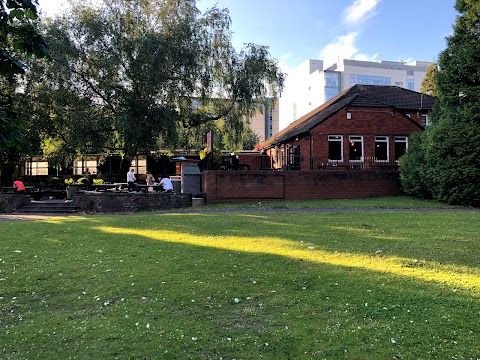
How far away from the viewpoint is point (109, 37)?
2283 cm

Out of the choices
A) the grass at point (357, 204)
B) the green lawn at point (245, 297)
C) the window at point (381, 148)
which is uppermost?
the window at point (381, 148)

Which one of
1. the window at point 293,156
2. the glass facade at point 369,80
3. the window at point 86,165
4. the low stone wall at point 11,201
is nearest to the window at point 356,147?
the window at point 293,156

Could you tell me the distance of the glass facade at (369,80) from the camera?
103875 mm

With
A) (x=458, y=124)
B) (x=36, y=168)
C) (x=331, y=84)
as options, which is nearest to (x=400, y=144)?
(x=458, y=124)

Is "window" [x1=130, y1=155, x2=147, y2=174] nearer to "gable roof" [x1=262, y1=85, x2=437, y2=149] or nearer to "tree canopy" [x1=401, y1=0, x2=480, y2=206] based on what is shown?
"gable roof" [x1=262, y1=85, x2=437, y2=149]

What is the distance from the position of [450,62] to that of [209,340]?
1819 cm

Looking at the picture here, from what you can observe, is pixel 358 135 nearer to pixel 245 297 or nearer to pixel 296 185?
pixel 296 185

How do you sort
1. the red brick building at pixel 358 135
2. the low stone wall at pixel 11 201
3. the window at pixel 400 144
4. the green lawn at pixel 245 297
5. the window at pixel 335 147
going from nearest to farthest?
the green lawn at pixel 245 297, the low stone wall at pixel 11 201, the red brick building at pixel 358 135, the window at pixel 335 147, the window at pixel 400 144

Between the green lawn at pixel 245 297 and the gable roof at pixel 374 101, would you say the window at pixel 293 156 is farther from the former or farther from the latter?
the green lawn at pixel 245 297

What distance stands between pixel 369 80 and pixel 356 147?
293ft

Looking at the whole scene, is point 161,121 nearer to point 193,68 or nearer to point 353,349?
point 193,68

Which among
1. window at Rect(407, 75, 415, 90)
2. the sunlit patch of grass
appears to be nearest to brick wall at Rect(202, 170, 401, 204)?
the sunlit patch of grass

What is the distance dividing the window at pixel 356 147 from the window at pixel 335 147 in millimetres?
697

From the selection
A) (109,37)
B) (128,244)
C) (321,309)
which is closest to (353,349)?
(321,309)
